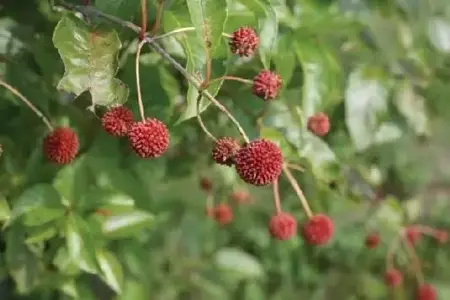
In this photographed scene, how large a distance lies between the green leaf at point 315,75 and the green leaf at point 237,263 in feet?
1.59

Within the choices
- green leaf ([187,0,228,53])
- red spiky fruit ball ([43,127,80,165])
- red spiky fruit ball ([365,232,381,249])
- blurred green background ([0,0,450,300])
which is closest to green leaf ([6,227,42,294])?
blurred green background ([0,0,450,300])

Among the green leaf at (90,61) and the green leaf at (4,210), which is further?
the green leaf at (4,210)

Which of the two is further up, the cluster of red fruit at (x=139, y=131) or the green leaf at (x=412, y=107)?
the cluster of red fruit at (x=139, y=131)

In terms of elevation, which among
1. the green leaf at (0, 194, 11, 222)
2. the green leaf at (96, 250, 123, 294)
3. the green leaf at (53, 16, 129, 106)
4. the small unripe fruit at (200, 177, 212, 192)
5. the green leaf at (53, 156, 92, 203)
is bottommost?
the small unripe fruit at (200, 177, 212, 192)

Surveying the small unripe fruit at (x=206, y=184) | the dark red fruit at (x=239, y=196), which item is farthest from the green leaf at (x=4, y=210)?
the dark red fruit at (x=239, y=196)

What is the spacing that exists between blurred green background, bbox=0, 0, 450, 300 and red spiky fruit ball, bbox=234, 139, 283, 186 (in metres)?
0.09

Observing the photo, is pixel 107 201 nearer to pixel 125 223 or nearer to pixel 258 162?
pixel 125 223

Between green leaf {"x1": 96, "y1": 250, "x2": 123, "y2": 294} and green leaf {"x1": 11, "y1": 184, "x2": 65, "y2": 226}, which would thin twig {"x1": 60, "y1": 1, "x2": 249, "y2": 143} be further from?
green leaf {"x1": 96, "y1": 250, "x2": 123, "y2": 294}

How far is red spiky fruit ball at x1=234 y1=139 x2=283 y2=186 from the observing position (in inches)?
30.7

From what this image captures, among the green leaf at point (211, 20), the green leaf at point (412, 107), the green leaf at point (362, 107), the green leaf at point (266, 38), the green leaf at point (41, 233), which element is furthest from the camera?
the green leaf at point (412, 107)

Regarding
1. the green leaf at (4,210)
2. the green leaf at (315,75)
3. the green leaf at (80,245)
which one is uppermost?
the green leaf at (315,75)

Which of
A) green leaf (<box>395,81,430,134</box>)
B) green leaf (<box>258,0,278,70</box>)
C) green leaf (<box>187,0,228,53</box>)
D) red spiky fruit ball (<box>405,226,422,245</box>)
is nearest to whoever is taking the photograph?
green leaf (<box>187,0,228,53</box>)

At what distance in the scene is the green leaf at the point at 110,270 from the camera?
3.58ft

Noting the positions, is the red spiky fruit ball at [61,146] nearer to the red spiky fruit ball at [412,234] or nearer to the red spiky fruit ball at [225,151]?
the red spiky fruit ball at [225,151]
